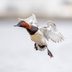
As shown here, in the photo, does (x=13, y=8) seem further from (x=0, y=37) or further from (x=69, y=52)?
(x=69, y=52)

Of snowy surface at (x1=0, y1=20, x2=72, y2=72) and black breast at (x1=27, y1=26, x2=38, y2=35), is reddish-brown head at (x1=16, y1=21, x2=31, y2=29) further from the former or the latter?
snowy surface at (x1=0, y1=20, x2=72, y2=72)

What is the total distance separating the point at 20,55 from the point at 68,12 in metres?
1.06

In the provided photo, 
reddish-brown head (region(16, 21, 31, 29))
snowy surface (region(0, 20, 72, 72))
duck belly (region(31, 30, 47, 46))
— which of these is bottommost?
snowy surface (region(0, 20, 72, 72))

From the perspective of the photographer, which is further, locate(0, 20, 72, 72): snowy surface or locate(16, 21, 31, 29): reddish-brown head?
locate(0, 20, 72, 72): snowy surface

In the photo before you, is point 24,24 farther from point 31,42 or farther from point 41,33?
point 31,42

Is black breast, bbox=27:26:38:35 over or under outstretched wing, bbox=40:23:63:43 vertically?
over

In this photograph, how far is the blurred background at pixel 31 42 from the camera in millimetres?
992

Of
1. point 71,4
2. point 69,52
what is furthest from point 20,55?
point 71,4

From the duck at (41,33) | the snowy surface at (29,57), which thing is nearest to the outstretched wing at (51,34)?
the duck at (41,33)

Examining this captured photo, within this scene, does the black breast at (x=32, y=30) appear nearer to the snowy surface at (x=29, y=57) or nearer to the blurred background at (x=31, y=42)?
the blurred background at (x=31, y=42)

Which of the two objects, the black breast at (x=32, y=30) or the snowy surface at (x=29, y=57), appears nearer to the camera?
the black breast at (x=32, y=30)

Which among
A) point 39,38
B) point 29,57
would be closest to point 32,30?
point 39,38

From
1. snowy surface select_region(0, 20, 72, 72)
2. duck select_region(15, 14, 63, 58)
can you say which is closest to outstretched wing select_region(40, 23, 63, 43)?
duck select_region(15, 14, 63, 58)

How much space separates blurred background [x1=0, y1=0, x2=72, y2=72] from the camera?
99 centimetres
